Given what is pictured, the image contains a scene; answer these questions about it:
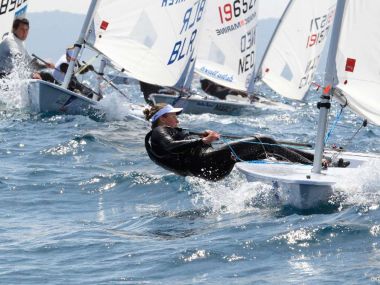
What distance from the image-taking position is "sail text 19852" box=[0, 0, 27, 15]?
580 inches

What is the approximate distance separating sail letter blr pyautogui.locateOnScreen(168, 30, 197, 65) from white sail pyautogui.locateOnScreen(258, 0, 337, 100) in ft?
16.0

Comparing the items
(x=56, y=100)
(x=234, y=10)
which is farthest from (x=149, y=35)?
(x=234, y=10)

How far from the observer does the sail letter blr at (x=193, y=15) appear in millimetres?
14842

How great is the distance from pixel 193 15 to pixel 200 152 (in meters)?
7.47

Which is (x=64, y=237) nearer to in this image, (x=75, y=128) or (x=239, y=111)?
(x=75, y=128)

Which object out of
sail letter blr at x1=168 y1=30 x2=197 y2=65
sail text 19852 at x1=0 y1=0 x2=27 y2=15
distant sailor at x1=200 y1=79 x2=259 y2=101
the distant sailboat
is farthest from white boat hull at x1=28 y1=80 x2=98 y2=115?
distant sailor at x1=200 y1=79 x2=259 y2=101

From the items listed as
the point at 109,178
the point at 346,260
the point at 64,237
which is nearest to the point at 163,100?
the point at 109,178

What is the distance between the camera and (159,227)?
22.9 feet

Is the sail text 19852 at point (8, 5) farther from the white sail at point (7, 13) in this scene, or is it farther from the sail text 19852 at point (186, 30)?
the sail text 19852 at point (186, 30)

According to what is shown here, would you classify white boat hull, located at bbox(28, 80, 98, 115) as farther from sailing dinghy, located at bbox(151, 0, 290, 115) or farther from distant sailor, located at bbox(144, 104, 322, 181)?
sailing dinghy, located at bbox(151, 0, 290, 115)

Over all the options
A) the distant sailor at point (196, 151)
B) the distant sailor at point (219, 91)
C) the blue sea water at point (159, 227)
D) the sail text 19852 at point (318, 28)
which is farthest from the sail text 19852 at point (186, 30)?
the distant sailor at point (196, 151)

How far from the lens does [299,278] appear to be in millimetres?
5285

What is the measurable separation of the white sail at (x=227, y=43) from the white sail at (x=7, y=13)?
5.28 m

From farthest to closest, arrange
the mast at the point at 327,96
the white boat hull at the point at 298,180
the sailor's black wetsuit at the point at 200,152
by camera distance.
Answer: the sailor's black wetsuit at the point at 200,152
the mast at the point at 327,96
the white boat hull at the point at 298,180
